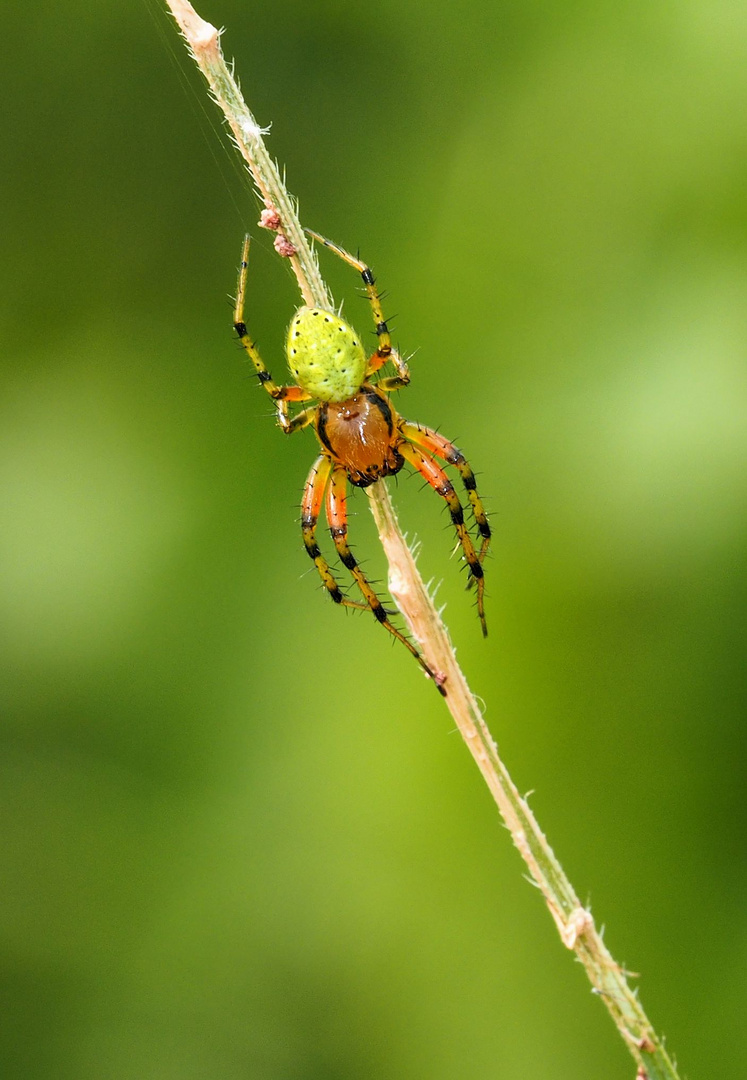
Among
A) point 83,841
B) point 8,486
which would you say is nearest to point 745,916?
point 83,841

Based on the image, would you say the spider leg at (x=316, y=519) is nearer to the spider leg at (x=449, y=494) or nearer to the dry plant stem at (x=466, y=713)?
the spider leg at (x=449, y=494)

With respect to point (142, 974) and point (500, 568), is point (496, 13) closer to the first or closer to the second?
point (500, 568)

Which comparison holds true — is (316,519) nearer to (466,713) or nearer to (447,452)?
(447,452)

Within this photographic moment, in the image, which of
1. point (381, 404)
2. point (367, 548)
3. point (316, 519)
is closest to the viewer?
point (381, 404)

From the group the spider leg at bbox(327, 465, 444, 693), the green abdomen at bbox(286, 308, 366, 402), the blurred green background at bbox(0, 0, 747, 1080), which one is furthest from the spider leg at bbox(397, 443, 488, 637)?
the blurred green background at bbox(0, 0, 747, 1080)

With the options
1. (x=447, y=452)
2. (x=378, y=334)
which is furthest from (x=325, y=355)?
(x=447, y=452)

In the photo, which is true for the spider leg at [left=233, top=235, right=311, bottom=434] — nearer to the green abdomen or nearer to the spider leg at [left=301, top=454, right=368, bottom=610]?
the green abdomen

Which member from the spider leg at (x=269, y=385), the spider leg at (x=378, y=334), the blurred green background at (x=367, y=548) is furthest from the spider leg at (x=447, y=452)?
the blurred green background at (x=367, y=548)
